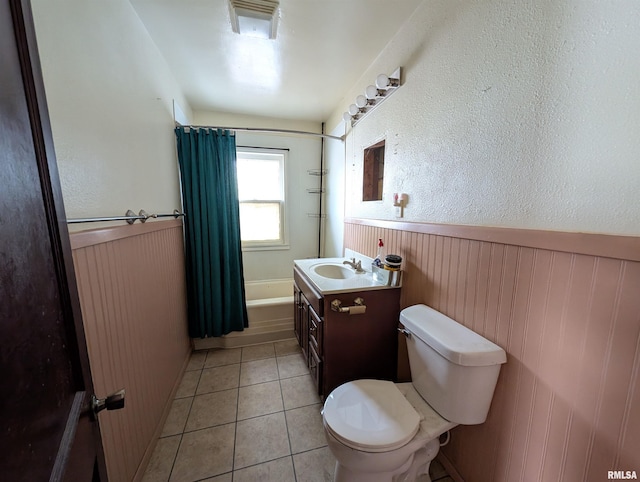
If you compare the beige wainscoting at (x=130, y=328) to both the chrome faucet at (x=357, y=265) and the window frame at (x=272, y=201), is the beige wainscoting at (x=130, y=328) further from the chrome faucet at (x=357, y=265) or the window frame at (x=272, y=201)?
the chrome faucet at (x=357, y=265)

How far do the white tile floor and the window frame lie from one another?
4.41 ft

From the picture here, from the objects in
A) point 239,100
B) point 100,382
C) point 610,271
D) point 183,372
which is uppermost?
point 239,100

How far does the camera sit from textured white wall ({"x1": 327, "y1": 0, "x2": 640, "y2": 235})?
0.65m

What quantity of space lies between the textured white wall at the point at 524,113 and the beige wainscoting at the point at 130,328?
1.52 m

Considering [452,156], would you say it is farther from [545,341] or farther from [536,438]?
[536,438]

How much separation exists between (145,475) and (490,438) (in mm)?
1626

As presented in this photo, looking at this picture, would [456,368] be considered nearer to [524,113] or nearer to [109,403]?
[524,113]

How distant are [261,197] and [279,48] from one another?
1617 mm

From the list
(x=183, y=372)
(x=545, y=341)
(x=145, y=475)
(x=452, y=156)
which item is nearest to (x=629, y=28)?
(x=452, y=156)

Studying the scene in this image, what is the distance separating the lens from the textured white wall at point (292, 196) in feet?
9.25

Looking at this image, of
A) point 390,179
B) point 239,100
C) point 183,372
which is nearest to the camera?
point 390,179

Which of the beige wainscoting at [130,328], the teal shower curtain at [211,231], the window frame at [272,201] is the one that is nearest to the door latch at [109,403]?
the beige wainscoting at [130,328]

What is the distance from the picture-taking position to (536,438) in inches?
33.6

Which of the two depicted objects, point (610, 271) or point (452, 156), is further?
point (452, 156)
